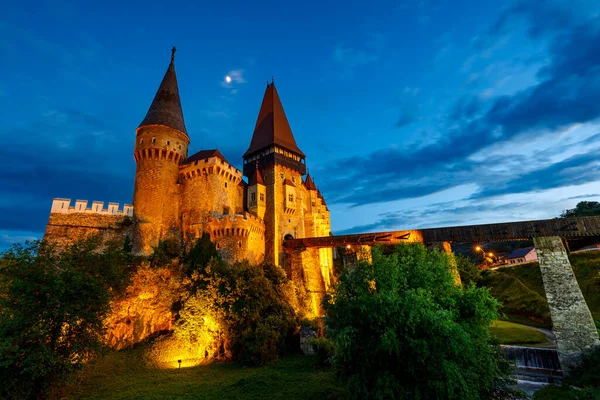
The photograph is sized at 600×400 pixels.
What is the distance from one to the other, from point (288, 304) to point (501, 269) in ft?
121

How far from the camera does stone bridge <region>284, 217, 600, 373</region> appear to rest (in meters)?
18.1

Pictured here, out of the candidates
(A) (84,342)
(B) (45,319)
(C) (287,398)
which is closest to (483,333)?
(C) (287,398)

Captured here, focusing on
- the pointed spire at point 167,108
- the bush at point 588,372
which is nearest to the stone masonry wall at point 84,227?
the pointed spire at point 167,108

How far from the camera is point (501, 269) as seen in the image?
1759 inches

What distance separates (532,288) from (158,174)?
46.5m

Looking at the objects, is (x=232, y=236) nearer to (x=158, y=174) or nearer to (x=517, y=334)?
(x=158, y=174)

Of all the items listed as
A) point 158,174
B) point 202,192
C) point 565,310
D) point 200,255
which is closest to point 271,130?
point 202,192

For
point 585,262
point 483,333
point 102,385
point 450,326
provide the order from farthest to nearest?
point 585,262 < point 102,385 < point 483,333 < point 450,326

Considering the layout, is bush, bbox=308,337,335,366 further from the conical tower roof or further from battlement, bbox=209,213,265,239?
the conical tower roof

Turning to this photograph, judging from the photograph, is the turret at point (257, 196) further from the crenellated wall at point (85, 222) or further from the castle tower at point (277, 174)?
the crenellated wall at point (85, 222)

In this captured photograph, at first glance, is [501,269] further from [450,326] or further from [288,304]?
[450,326]

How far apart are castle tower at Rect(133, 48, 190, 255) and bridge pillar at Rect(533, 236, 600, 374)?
32.3 m

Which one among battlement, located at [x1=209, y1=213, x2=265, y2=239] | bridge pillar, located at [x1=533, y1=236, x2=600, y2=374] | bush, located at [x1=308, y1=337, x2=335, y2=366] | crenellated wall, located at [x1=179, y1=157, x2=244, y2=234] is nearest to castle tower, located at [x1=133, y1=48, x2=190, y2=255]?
crenellated wall, located at [x1=179, y1=157, x2=244, y2=234]

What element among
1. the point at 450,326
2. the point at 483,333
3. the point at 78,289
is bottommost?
the point at 483,333
